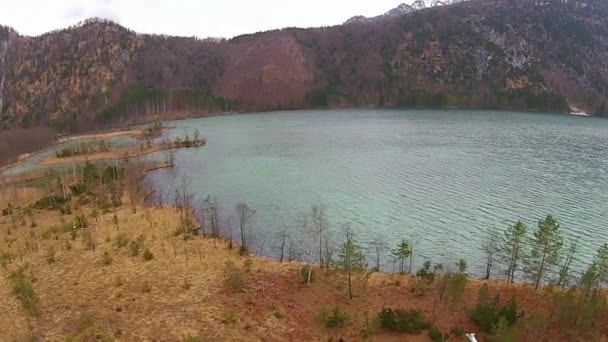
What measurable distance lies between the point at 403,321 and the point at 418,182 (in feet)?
132

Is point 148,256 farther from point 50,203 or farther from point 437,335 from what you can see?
point 50,203

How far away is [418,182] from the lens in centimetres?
6275

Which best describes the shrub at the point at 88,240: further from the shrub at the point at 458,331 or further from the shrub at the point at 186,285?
the shrub at the point at 458,331

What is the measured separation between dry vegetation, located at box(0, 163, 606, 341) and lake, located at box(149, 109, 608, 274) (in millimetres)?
6968

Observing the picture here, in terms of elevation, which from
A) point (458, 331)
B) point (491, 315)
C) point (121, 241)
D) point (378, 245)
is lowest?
point (378, 245)

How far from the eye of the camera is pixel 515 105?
199 m

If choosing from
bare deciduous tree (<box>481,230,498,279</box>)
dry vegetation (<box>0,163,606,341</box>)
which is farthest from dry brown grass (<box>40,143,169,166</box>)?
bare deciduous tree (<box>481,230,498,279</box>)

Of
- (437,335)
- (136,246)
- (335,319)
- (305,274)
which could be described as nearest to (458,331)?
(437,335)

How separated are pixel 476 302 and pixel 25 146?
124104 mm

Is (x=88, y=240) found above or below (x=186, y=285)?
above

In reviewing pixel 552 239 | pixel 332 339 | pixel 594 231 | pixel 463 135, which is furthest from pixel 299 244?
pixel 463 135

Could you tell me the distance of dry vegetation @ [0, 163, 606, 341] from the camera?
2455cm

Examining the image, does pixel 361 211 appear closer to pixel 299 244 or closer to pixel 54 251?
pixel 299 244

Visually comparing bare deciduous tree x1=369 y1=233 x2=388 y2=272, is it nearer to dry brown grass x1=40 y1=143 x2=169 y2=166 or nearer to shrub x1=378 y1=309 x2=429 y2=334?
shrub x1=378 y1=309 x2=429 y2=334
